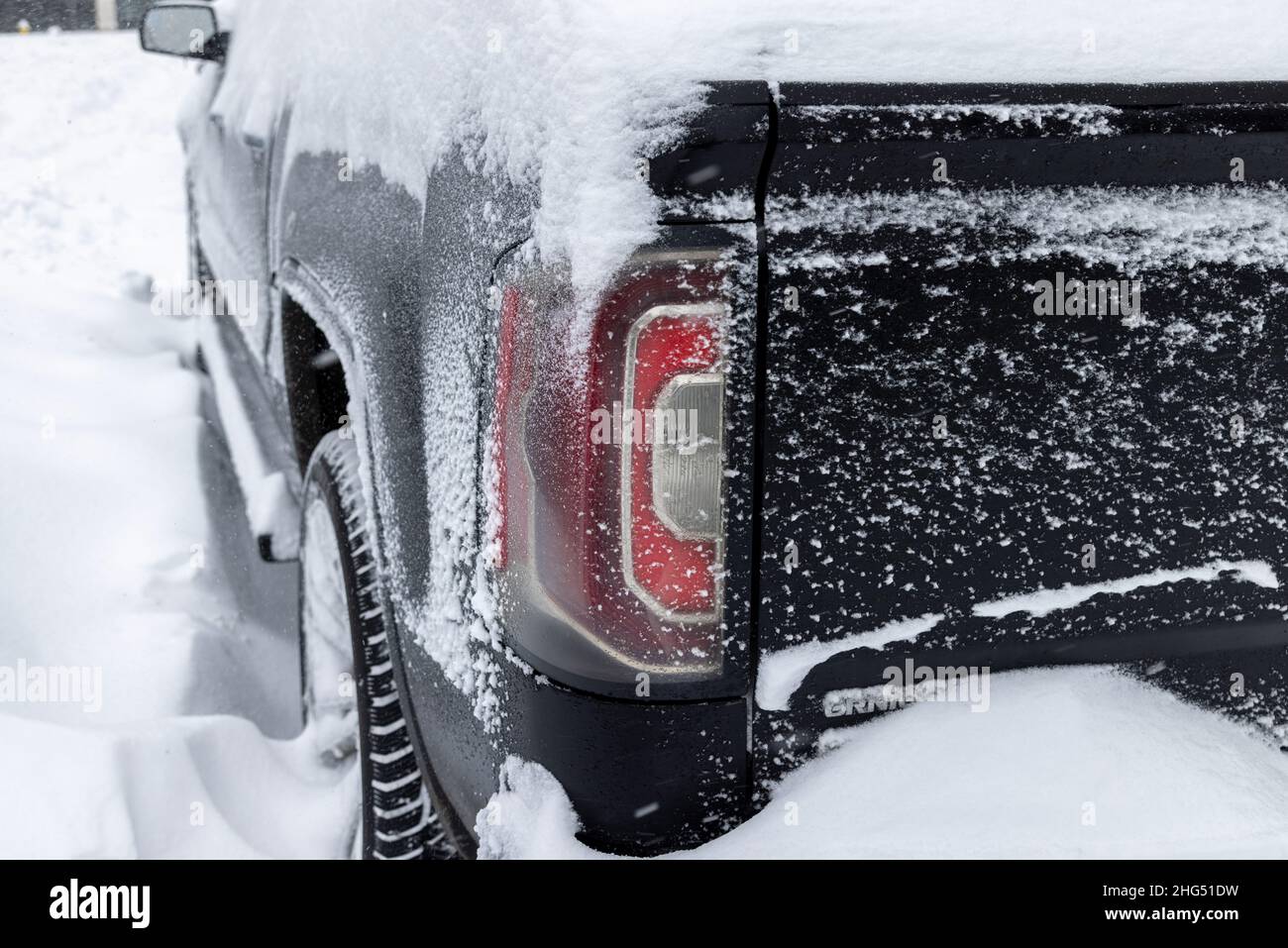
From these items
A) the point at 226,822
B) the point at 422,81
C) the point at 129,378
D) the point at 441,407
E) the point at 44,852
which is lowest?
the point at 226,822

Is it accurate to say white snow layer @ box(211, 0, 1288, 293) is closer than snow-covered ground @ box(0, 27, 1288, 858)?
Yes

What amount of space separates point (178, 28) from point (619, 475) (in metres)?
2.72

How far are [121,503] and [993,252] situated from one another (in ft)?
9.65

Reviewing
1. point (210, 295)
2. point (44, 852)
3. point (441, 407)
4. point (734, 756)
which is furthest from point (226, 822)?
point (210, 295)

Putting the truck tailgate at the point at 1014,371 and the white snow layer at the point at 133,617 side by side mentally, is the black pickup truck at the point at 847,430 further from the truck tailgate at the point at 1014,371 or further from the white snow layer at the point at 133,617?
the white snow layer at the point at 133,617

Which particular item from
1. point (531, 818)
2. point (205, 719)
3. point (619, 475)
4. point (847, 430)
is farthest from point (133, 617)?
point (847, 430)

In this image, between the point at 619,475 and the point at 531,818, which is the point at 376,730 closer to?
the point at 531,818

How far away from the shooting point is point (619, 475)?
47.8 inches

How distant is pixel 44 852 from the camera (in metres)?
1.93

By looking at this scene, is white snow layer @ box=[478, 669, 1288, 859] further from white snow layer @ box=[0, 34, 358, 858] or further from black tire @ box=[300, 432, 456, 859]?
white snow layer @ box=[0, 34, 358, 858]

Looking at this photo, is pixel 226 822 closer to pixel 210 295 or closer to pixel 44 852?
pixel 44 852

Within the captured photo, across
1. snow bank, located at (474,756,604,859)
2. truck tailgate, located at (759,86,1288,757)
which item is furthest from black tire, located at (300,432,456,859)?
truck tailgate, located at (759,86,1288,757)

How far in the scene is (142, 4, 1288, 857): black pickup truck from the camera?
1.18 meters

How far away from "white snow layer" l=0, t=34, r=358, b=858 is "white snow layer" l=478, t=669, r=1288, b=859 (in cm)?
109
